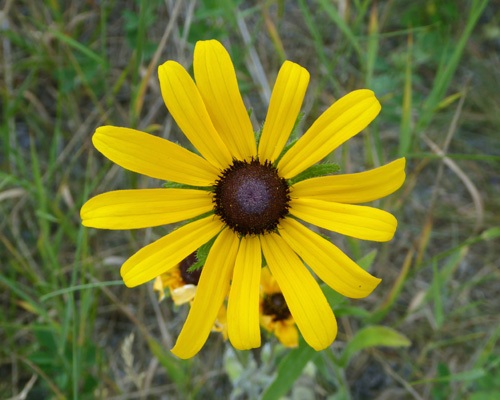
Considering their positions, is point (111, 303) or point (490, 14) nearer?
point (111, 303)

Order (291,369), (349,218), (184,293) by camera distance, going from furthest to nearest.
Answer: (291,369)
(184,293)
(349,218)

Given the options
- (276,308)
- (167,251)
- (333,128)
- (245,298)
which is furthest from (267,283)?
(333,128)

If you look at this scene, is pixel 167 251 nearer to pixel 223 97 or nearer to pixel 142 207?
pixel 142 207

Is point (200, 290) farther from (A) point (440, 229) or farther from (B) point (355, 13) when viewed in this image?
(B) point (355, 13)

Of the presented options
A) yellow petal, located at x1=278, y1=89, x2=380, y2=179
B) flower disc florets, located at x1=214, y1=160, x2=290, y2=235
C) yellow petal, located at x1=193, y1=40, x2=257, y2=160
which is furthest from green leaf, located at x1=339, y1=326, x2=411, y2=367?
yellow petal, located at x1=193, y1=40, x2=257, y2=160

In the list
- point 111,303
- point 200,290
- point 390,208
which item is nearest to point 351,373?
point 390,208

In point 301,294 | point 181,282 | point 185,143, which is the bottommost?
point 185,143
